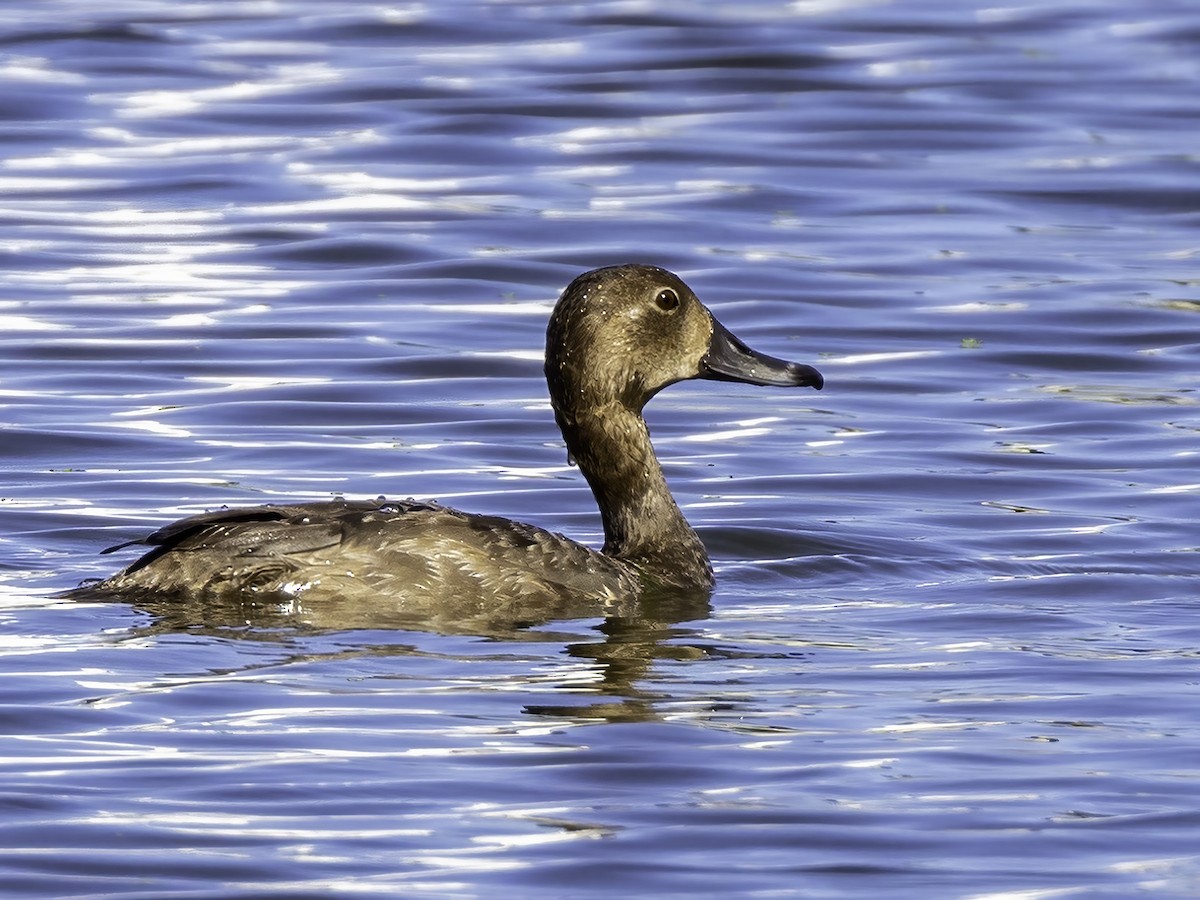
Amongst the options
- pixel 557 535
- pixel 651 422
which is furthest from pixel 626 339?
pixel 651 422

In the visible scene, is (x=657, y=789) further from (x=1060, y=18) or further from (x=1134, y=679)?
(x=1060, y=18)

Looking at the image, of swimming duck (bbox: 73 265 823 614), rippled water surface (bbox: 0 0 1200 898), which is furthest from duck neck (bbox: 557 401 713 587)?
rippled water surface (bbox: 0 0 1200 898)

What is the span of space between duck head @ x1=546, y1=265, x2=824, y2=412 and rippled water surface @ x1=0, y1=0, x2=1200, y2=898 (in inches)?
33.0

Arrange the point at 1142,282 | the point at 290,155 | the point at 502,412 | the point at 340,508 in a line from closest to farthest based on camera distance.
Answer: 1. the point at 340,508
2. the point at 502,412
3. the point at 1142,282
4. the point at 290,155

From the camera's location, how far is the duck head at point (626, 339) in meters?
10.0

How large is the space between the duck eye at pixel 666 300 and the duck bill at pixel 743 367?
0.27 m

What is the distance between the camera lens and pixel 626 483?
10203 mm

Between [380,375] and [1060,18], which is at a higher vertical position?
[1060,18]

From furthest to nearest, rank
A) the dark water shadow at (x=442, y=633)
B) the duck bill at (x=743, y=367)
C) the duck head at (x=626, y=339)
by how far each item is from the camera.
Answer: the duck bill at (x=743, y=367) → the duck head at (x=626, y=339) → the dark water shadow at (x=442, y=633)

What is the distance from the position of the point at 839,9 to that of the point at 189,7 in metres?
6.13

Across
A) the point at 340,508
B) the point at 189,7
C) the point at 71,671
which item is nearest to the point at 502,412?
the point at 340,508

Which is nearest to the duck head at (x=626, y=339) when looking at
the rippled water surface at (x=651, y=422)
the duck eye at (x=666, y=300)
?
the duck eye at (x=666, y=300)

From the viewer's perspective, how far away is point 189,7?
24906 mm

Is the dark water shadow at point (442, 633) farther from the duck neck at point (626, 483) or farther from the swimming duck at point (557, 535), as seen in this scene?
the duck neck at point (626, 483)
